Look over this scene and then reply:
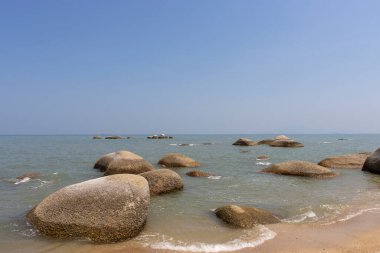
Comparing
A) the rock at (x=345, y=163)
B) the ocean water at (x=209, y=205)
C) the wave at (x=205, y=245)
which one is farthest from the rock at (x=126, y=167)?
the rock at (x=345, y=163)

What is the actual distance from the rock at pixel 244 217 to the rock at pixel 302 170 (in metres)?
9.88

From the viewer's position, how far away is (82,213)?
8.27 metres

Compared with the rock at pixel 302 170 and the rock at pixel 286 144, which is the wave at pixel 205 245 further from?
the rock at pixel 286 144

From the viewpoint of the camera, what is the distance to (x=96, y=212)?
830 cm

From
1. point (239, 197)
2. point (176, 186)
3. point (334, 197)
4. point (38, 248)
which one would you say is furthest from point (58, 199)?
point (334, 197)

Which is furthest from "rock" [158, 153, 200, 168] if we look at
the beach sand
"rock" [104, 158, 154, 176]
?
the beach sand

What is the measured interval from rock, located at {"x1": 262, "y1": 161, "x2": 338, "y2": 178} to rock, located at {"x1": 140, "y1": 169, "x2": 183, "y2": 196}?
7746 mm

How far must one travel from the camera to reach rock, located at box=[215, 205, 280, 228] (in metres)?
8.91

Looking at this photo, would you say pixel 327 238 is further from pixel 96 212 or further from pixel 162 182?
pixel 162 182

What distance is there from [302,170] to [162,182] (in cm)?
932

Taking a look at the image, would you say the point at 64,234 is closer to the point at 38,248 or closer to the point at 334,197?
the point at 38,248

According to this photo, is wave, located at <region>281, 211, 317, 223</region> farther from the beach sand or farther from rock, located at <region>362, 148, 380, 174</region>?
rock, located at <region>362, 148, 380, 174</region>

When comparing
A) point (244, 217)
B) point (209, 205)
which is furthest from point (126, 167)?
point (244, 217)

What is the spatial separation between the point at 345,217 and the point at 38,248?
28.1 ft
